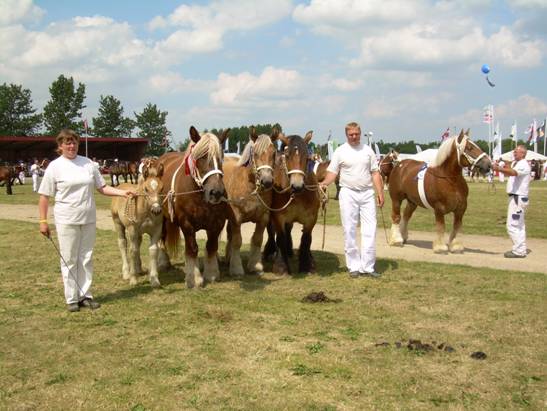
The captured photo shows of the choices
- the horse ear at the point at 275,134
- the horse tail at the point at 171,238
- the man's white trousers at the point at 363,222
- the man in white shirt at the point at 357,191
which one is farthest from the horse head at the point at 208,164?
the man's white trousers at the point at 363,222

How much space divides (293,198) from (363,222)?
3.87 feet

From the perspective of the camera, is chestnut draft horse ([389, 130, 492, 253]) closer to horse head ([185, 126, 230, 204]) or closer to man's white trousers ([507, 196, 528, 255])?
man's white trousers ([507, 196, 528, 255])

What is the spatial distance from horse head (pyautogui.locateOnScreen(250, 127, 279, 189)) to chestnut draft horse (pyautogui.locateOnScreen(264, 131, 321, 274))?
33 centimetres

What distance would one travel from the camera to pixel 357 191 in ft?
28.1

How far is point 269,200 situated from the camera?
8.47 meters

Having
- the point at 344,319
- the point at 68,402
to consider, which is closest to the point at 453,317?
the point at 344,319

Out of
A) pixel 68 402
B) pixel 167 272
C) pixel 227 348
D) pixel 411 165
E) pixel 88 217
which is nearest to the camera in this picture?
pixel 68 402

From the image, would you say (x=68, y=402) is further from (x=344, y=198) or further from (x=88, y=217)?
(x=344, y=198)

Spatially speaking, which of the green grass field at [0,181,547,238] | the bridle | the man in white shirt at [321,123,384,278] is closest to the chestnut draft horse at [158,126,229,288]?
the man in white shirt at [321,123,384,278]

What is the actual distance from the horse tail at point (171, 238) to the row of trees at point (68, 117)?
6870 cm

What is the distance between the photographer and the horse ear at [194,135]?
742cm

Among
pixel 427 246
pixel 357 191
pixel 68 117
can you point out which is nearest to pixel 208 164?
pixel 357 191

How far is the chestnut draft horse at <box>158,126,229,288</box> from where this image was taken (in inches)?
285

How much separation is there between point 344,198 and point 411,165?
411 cm
